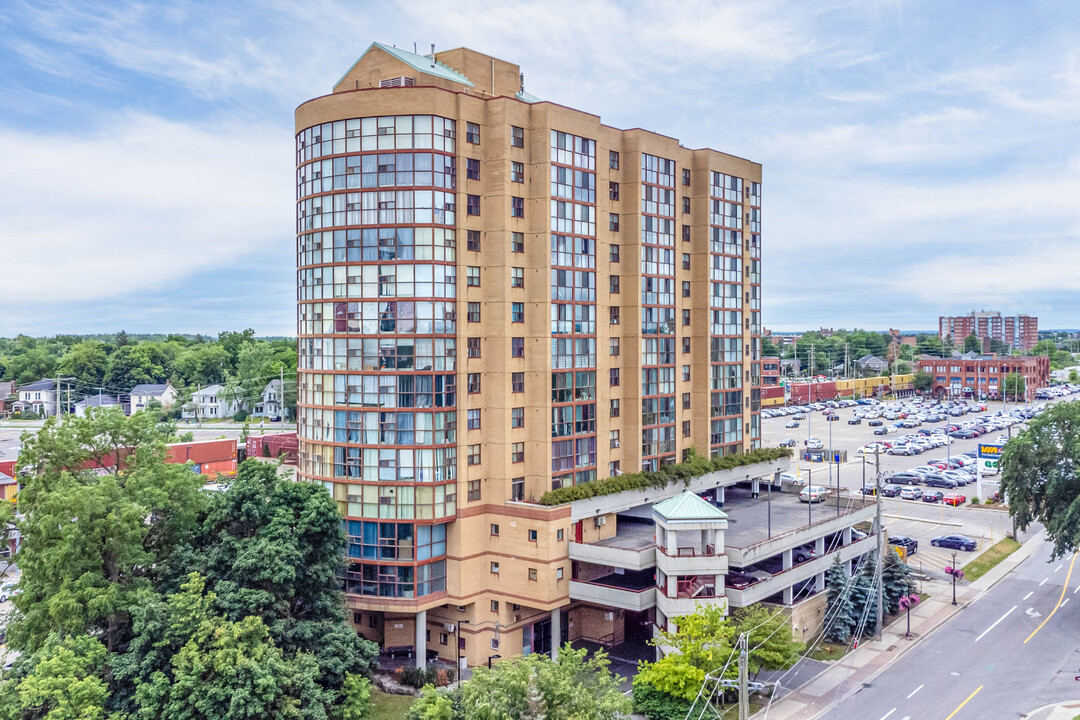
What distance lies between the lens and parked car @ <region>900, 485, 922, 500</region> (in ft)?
299

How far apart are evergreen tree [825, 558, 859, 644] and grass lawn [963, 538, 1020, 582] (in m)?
17.5

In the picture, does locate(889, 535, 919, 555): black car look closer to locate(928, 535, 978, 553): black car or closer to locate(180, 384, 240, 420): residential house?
locate(928, 535, 978, 553): black car

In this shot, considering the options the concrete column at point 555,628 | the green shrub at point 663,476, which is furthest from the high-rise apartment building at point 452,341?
the green shrub at point 663,476

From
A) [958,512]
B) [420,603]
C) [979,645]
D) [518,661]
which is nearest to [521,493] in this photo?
[420,603]

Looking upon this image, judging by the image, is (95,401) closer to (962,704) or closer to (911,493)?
(911,493)

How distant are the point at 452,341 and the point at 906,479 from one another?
74.8m

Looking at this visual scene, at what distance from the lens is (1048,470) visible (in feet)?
189

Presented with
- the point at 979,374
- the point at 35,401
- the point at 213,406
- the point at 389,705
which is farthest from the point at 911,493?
the point at 35,401

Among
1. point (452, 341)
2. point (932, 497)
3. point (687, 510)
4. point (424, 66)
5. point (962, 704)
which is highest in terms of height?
point (424, 66)

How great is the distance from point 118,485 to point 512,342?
2230cm

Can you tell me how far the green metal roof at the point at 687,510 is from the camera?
43844mm

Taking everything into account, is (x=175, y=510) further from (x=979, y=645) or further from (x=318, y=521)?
(x=979, y=645)

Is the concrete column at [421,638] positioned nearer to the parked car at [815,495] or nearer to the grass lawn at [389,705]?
the grass lawn at [389,705]

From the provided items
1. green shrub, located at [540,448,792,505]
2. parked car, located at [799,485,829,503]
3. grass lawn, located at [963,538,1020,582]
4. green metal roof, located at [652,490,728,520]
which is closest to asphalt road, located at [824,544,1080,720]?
grass lawn, located at [963,538,1020,582]
